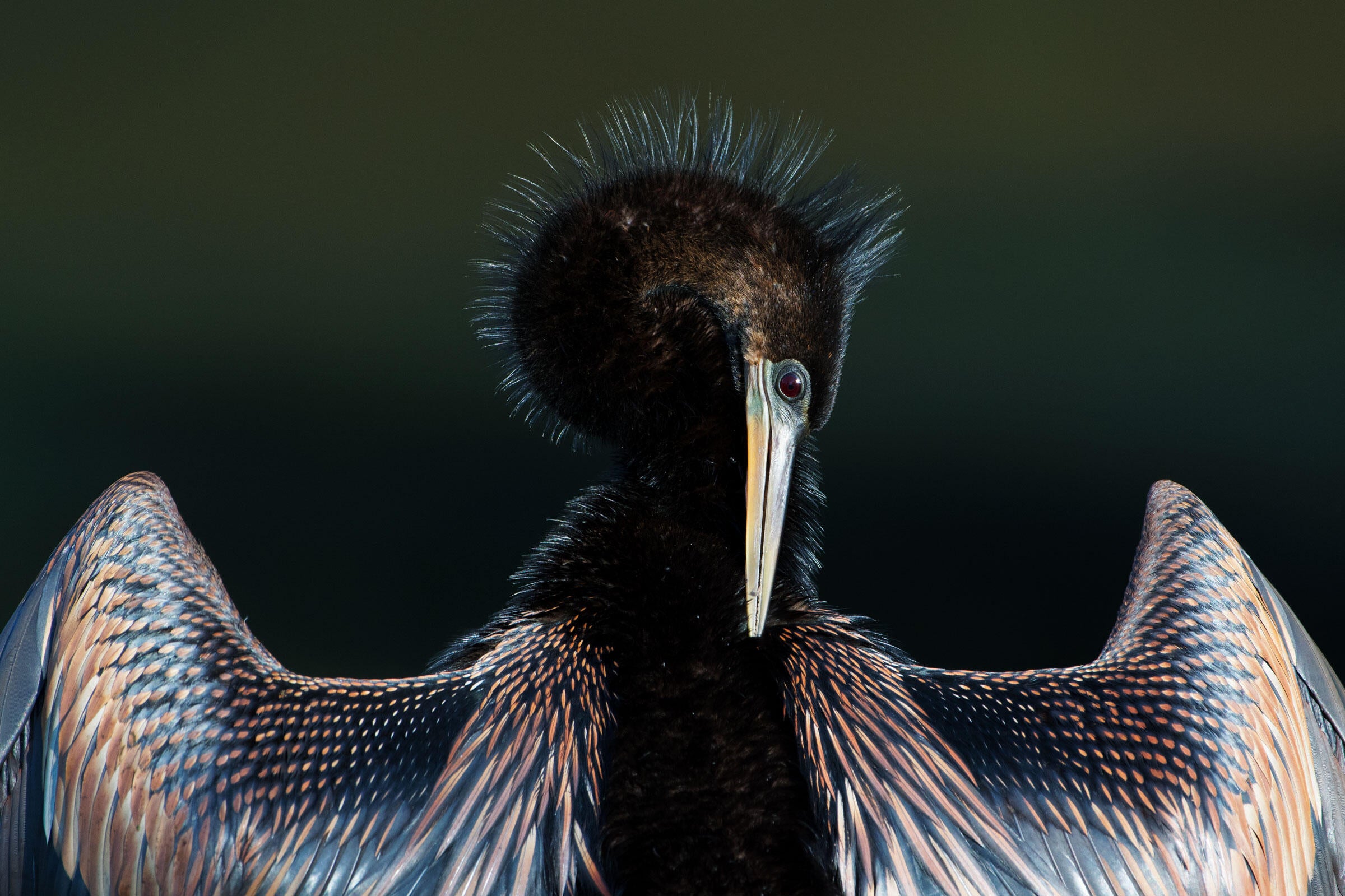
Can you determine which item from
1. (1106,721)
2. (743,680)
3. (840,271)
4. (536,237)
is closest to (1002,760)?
(1106,721)

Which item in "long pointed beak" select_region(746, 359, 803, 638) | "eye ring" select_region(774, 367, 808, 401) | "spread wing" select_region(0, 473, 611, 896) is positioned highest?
"eye ring" select_region(774, 367, 808, 401)

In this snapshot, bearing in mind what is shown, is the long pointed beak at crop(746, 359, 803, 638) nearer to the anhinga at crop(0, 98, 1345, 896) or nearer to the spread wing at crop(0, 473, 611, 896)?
the anhinga at crop(0, 98, 1345, 896)

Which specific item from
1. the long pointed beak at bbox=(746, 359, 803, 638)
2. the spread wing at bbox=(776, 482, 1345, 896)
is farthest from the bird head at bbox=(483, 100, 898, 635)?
the spread wing at bbox=(776, 482, 1345, 896)

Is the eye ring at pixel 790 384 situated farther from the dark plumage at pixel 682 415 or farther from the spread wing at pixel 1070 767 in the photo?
the spread wing at pixel 1070 767

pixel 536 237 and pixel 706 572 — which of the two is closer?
pixel 706 572

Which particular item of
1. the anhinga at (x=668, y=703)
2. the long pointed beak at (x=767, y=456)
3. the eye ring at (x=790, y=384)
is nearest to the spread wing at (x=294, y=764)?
the anhinga at (x=668, y=703)

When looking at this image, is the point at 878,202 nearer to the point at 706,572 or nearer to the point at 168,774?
the point at 706,572

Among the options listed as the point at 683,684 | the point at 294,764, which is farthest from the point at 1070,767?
the point at 294,764
